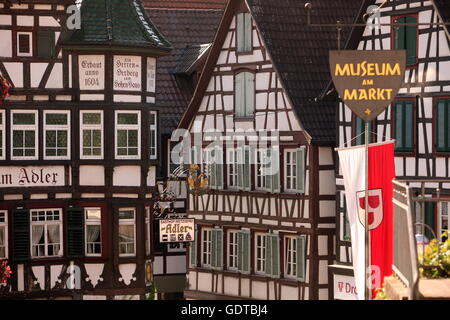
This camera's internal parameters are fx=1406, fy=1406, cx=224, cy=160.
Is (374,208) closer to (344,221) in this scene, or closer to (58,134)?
(344,221)

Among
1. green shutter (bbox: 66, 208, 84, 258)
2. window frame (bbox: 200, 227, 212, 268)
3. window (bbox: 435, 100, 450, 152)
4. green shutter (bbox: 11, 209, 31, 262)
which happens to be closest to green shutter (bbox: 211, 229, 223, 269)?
window frame (bbox: 200, 227, 212, 268)

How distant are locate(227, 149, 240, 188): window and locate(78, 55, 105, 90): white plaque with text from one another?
6129mm

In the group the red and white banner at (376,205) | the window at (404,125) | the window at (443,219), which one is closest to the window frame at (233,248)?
the window at (404,125)

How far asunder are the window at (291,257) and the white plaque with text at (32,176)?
6.86 meters

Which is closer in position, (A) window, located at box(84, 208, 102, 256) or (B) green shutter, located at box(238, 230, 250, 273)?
(A) window, located at box(84, 208, 102, 256)

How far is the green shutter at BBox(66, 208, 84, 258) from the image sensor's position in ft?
123

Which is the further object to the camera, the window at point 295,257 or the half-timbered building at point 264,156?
the window at point 295,257

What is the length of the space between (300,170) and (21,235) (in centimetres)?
803

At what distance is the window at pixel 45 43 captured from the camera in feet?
122

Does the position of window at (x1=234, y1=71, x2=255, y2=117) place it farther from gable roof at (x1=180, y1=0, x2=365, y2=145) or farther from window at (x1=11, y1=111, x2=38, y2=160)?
window at (x1=11, y1=111, x2=38, y2=160)

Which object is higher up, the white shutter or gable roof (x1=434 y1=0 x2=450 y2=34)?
gable roof (x1=434 y1=0 x2=450 y2=34)

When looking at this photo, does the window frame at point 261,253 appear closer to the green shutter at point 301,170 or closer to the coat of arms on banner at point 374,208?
the green shutter at point 301,170
